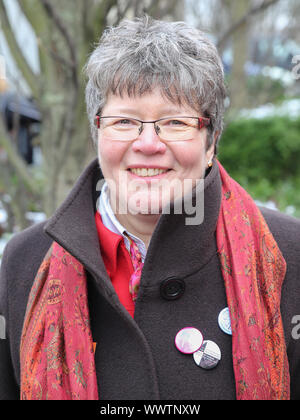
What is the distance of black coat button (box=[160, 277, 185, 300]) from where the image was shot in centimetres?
192

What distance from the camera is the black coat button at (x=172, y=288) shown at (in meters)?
1.92

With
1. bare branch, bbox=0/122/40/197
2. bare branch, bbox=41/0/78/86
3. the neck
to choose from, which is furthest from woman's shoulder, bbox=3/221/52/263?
bare branch, bbox=0/122/40/197

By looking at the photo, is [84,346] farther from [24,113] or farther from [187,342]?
[24,113]

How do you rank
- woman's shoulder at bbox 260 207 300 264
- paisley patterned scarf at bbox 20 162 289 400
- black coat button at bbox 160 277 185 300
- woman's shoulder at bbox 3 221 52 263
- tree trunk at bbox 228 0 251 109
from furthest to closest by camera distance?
tree trunk at bbox 228 0 251 109 → woman's shoulder at bbox 3 221 52 263 → woman's shoulder at bbox 260 207 300 264 → black coat button at bbox 160 277 185 300 → paisley patterned scarf at bbox 20 162 289 400

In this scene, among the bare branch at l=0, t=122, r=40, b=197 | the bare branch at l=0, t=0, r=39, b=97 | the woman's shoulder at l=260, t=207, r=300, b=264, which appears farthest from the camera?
the bare branch at l=0, t=122, r=40, b=197

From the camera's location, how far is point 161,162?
1928mm

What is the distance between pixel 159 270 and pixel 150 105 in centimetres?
61

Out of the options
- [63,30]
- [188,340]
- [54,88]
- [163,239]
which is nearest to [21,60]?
[54,88]

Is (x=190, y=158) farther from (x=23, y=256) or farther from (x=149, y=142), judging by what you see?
(x=23, y=256)

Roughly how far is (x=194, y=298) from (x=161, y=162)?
53 cm

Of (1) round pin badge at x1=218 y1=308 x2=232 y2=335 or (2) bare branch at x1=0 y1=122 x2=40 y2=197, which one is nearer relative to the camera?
(1) round pin badge at x1=218 y1=308 x2=232 y2=335

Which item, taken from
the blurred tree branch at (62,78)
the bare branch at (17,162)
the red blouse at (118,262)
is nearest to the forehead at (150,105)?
the red blouse at (118,262)

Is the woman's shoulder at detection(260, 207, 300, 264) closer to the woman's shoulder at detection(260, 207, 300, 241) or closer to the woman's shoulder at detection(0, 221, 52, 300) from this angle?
the woman's shoulder at detection(260, 207, 300, 241)

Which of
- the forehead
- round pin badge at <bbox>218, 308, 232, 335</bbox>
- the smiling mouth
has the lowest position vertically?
round pin badge at <bbox>218, 308, 232, 335</bbox>
